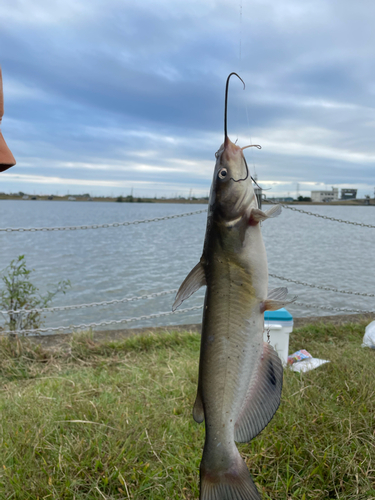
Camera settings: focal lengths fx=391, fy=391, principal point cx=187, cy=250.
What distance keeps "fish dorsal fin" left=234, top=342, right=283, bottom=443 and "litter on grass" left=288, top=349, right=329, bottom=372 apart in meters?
2.56

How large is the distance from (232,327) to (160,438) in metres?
1.77

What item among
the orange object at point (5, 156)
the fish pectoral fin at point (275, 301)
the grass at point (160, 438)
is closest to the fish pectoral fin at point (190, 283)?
the fish pectoral fin at point (275, 301)

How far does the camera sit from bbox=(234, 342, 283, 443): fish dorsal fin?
130 centimetres

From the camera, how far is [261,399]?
4.35 ft

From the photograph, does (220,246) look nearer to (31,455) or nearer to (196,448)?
(196,448)

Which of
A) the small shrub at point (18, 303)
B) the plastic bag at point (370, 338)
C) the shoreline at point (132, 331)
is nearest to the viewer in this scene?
the plastic bag at point (370, 338)

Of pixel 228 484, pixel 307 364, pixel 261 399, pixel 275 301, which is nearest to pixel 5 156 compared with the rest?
pixel 275 301

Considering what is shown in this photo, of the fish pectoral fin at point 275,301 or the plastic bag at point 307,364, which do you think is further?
the plastic bag at point 307,364

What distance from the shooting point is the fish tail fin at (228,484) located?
127 centimetres

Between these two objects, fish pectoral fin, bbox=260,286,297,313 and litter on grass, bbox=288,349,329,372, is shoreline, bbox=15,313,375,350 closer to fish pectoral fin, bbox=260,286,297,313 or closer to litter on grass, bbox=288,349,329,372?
litter on grass, bbox=288,349,329,372

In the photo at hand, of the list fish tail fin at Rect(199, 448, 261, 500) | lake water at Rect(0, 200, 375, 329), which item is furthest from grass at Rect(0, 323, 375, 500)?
lake water at Rect(0, 200, 375, 329)

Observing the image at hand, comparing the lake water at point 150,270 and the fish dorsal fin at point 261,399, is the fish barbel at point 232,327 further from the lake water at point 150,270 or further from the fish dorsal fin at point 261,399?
the lake water at point 150,270

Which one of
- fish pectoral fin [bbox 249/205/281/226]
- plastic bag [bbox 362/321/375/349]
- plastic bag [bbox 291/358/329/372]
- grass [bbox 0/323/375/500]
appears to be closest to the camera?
fish pectoral fin [bbox 249/205/281/226]

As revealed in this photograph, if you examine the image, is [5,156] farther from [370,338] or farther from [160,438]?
[370,338]
